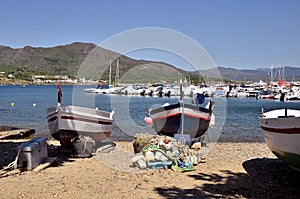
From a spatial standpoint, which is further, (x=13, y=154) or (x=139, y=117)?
(x=139, y=117)

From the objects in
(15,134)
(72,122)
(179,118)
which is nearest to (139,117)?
(15,134)

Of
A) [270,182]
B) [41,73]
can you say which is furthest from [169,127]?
[41,73]

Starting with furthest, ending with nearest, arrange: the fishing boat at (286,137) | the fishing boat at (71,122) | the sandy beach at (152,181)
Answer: the fishing boat at (71,122), the sandy beach at (152,181), the fishing boat at (286,137)

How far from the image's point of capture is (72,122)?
11.7m

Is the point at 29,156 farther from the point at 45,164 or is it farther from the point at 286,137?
the point at 286,137

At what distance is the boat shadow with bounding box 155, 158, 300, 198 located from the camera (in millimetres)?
7227

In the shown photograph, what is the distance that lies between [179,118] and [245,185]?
6.70 m

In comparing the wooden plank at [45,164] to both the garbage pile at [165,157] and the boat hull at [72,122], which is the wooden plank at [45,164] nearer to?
the boat hull at [72,122]

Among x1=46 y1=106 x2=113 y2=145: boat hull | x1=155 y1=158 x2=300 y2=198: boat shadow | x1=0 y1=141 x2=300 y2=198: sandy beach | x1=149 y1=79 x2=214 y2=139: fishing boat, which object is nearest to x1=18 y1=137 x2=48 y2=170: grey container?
x1=0 y1=141 x2=300 y2=198: sandy beach

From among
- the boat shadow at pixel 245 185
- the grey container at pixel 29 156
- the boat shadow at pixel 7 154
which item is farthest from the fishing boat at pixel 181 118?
the grey container at pixel 29 156

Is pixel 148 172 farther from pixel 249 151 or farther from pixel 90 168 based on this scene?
pixel 249 151

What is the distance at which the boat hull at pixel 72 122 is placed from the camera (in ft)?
38.4

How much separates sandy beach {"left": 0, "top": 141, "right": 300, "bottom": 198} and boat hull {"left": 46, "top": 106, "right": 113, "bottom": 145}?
1208 mm

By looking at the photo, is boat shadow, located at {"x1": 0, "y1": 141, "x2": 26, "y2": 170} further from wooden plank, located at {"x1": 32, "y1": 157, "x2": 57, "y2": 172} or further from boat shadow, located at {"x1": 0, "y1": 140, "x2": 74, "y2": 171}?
wooden plank, located at {"x1": 32, "y1": 157, "x2": 57, "y2": 172}
